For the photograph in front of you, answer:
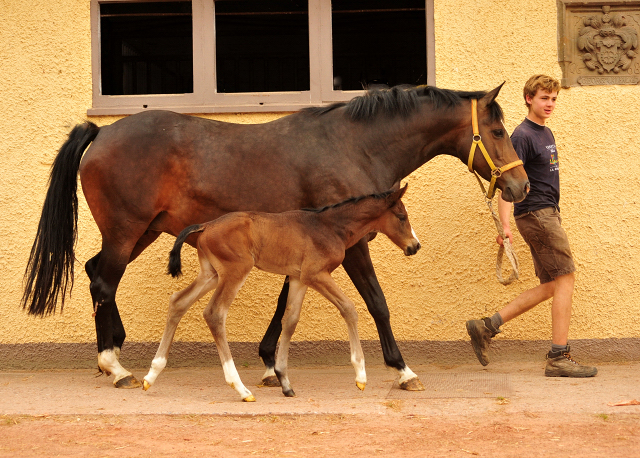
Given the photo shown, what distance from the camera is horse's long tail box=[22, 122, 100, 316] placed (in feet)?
18.0

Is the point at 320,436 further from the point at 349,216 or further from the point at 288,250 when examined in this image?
the point at 349,216

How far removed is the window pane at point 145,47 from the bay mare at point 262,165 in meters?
1.75

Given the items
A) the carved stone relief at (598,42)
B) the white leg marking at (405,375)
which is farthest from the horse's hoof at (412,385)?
the carved stone relief at (598,42)

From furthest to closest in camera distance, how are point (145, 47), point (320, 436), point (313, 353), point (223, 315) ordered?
1. point (145, 47)
2. point (313, 353)
3. point (223, 315)
4. point (320, 436)

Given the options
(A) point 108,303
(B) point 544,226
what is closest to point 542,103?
(B) point 544,226

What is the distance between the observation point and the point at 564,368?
17.9 feet

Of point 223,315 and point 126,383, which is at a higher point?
point 223,315

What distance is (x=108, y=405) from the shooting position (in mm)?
4707

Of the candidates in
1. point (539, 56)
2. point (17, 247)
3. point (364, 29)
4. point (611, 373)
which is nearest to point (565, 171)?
point (539, 56)

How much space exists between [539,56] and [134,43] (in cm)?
446

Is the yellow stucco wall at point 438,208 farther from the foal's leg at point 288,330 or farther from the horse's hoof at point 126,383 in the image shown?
the foal's leg at point 288,330

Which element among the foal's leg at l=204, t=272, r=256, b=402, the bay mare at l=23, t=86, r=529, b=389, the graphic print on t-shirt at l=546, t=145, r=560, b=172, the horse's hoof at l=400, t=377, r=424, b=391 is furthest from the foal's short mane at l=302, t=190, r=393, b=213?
the graphic print on t-shirt at l=546, t=145, r=560, b=172

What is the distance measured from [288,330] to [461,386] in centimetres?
130

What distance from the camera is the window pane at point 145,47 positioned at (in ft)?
22.2
